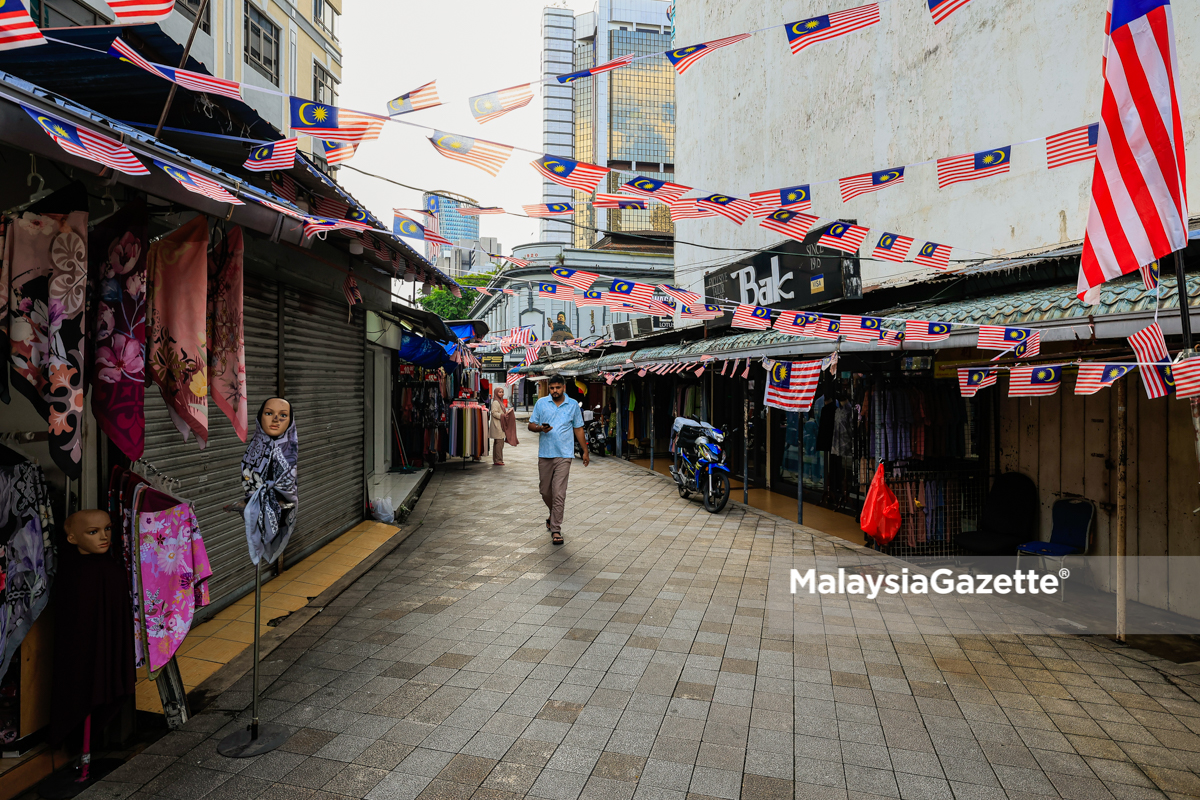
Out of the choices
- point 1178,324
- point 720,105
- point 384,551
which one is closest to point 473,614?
point 384,551

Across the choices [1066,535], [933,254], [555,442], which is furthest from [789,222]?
[1066,535]

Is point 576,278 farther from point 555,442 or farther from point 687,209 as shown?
point 555,442

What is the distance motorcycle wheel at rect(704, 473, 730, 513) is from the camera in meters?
10.1

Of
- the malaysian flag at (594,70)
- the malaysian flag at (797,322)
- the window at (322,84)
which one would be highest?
the window at (322,84)

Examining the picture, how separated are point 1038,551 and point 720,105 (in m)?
13.2

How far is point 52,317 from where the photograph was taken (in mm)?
2596

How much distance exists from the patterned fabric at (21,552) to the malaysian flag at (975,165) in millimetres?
6022

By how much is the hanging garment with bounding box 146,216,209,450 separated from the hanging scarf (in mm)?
370

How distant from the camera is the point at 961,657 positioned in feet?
15.2

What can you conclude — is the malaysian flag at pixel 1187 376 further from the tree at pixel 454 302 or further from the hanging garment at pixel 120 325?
the tree at pixel 454 302

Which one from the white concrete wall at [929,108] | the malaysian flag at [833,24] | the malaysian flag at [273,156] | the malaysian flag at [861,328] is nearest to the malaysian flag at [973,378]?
the malaysian flag at [861,328]

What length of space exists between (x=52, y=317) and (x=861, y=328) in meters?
6.05

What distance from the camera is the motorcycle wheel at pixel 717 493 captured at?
33.1ft

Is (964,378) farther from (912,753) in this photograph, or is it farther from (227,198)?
(227,198)
